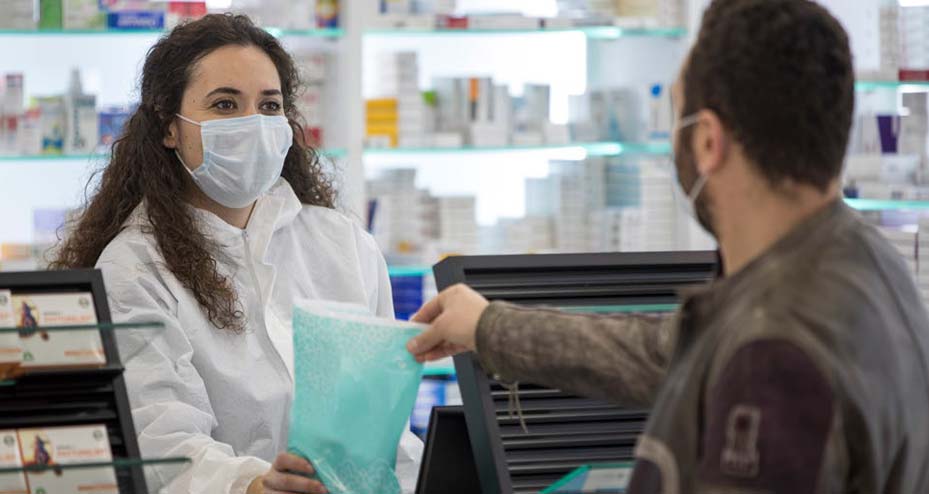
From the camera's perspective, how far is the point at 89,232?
262cm

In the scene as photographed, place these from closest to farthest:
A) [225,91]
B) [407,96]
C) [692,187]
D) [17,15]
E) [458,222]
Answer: [692,187] → [225,91] → [17,15] → [407,96] → [458,222]

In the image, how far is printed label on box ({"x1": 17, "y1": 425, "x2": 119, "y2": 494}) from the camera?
144 centimetres

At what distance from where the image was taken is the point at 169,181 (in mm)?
2660

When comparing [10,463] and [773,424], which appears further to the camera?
[10,463]

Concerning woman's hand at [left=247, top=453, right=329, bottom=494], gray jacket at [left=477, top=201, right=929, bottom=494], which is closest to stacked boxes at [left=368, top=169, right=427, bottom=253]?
woman's hand at [left=247, top=453, right=329, bottom=494]

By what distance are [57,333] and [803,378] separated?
0.88 meters

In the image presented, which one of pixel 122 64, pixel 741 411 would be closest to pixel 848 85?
pixel 741 411

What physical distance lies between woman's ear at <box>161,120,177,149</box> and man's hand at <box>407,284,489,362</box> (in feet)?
4.25

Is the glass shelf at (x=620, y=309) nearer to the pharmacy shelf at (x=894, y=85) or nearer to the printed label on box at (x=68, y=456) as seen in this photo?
the printed label on box at (x=68, y=456)

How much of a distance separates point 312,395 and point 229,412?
33.5 inches

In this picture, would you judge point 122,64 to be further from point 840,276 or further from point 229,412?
point 840,276

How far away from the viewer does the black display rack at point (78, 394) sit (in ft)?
4.96

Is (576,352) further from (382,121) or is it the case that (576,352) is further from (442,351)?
(382,121)

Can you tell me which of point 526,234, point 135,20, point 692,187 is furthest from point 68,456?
point 526,234
